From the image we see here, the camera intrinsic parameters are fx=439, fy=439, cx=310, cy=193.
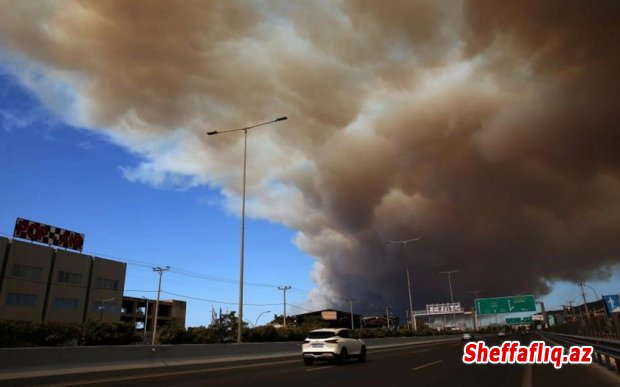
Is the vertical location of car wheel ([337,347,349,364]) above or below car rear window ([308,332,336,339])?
below

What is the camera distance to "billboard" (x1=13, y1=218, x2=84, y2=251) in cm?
6550

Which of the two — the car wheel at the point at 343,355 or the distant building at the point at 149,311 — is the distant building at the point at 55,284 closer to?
the distant building at the point at 149,311

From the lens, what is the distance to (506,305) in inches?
2746

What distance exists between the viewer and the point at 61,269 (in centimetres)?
7119

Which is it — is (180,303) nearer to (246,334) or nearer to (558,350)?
(246,334)

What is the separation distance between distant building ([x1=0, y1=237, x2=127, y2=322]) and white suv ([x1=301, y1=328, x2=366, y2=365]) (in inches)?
1846

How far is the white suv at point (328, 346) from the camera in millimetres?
19391

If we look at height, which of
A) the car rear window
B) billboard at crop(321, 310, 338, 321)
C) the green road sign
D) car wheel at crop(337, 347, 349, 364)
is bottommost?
car wheel at crop(337, 347, 349, 364)

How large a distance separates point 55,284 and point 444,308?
72983mm

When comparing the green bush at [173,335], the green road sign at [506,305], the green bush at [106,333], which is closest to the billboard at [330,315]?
the green road sign at [506,305]

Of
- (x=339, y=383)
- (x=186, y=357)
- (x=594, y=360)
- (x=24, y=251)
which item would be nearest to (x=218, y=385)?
(x=339, y=383)

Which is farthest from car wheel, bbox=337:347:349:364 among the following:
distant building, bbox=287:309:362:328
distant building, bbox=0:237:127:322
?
distant building, bbox=287:309:362:328

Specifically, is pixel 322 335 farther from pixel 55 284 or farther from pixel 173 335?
pixel 55 284

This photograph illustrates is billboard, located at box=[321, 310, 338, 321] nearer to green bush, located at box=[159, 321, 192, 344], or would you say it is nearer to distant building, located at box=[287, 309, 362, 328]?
distant building, located at box=[287, 309, 362, 328]
